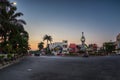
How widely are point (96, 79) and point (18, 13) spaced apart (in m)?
44.1

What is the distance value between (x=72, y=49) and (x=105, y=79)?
580 feet

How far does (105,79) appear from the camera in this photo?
45.9ft

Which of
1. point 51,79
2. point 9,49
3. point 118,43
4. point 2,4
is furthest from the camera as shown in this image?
point 118,43

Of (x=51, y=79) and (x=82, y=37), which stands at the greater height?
(x=82, y=37)

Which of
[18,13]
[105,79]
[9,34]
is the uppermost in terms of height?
[18,13]

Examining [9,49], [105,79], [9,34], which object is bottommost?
[105,79]

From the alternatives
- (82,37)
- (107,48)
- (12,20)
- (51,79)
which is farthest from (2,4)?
(107,48)

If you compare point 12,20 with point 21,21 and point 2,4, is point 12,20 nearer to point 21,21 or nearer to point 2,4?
point 21,21

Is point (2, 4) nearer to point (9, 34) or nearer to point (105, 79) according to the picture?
point (9, 34)

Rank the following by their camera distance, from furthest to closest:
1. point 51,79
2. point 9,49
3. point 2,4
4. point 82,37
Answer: point 82,37, point 9,49, point 2,4, point 51,79

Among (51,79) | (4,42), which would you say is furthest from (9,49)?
(51,79)

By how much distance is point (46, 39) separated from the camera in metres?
196

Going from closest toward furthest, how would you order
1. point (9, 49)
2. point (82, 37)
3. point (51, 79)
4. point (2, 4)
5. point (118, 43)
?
point (51, 79) < point (2, 4) < point (9, 49) < point (82, 37) < point (118, 43)

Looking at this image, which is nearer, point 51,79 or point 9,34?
point 51,79
